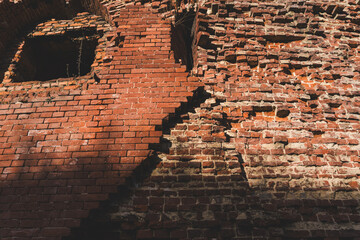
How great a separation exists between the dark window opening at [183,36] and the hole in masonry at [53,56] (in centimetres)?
161

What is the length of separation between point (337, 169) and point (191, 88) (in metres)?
1.82

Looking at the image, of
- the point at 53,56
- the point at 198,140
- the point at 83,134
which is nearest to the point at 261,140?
the point at 198,140

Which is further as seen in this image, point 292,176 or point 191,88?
point 191,88

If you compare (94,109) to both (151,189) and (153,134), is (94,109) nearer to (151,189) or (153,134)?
(153,134)

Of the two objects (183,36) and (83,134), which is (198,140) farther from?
(183,36)

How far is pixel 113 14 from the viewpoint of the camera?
352cm

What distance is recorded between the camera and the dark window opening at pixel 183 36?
121 inches

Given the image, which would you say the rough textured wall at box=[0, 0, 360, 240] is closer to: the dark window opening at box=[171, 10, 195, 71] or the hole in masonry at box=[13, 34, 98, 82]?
the dark window opening at box=[171, 10, 195, 71]

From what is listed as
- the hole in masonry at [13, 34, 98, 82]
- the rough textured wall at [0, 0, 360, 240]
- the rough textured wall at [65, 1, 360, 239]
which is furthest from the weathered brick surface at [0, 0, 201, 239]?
the hole in masonry at [13, 34, 98, 82]

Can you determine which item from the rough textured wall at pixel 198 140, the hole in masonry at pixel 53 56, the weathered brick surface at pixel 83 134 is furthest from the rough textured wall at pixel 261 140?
the hole in masonry at pixel 53 56

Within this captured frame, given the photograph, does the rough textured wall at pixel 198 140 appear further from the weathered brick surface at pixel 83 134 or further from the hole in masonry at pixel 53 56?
the hole in masonry at pixel 53 56

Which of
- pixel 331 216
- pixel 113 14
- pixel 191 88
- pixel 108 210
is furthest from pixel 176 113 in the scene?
pixel 113 14

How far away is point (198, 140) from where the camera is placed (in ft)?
7.39

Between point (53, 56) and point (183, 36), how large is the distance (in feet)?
8.78
